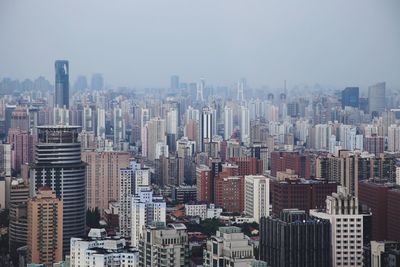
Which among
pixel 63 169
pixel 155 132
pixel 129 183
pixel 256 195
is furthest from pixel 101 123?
pixel 256 195

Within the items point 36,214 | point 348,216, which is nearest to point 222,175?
point 36,214

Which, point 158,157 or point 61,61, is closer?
point 61,61

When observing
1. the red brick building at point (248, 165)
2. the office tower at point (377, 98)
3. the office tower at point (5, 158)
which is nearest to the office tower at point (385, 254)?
the office tower at point (377, 98)

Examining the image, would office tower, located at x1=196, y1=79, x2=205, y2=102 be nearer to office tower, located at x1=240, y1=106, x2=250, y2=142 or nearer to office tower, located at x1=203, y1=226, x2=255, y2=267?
office tower, located at x1=240, y1=106, x2=250, y2=142

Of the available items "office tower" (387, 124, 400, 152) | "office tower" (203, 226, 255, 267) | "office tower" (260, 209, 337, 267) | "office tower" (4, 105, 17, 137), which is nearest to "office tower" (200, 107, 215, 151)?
"office tower" (4, 105, 17, 137)

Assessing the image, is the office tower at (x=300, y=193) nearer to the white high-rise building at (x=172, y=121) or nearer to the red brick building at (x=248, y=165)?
the red brick building at (x=248, y=165)

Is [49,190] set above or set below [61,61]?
below

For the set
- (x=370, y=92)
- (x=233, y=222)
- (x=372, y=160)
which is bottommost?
(x=233, y=222)

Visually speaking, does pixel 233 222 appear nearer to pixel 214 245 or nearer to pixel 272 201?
pixel 272 201
